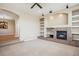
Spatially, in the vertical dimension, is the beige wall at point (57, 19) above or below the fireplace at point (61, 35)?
above

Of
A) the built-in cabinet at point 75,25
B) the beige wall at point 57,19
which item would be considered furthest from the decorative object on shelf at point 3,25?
the built-in cabinet at point 75,25

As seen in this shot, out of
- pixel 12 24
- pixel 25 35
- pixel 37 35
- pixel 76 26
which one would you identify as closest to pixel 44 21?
pixel 37 35

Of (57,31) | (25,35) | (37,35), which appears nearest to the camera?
Result: (57,31)

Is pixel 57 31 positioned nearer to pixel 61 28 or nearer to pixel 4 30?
pixel 61 28

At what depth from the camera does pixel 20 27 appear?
6055 millimetres

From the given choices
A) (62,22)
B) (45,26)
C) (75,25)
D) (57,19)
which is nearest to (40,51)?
(75,25)

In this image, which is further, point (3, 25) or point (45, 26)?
point (3, 25)

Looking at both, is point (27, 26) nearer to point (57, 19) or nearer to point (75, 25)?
point (57, 19)

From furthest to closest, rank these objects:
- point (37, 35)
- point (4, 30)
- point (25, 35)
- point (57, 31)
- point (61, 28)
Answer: point (4, 30)
point (37, 35)
point (25, 35)
point (57, 31)
point (61, 28)

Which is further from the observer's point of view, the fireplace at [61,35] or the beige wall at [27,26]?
the beige wall at [27,26]

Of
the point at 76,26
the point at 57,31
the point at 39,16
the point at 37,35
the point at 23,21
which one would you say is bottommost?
the point at 37,35

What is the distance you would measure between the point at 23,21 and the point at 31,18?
107 cm

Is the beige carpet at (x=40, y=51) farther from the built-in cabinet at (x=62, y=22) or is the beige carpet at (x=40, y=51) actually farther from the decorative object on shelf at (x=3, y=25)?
the decorative object on shelf at (x=3, y=25)

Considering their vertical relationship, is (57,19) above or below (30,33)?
above
